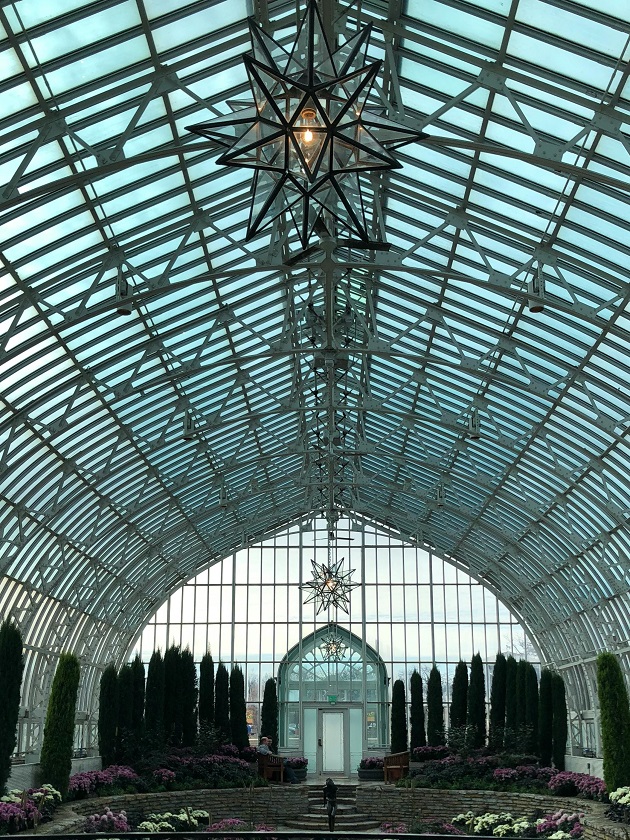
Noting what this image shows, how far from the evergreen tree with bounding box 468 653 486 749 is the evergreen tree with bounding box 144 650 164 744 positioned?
33.0 feet

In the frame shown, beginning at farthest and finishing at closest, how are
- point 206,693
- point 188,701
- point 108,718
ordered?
1. point 206,693
2. point 188,701
3. point 108,718

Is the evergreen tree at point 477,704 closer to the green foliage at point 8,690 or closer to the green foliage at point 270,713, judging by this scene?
the green foliage at point 270,713

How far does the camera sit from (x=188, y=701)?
29391 mm

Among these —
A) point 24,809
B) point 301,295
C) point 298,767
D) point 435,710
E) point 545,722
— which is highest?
point 301,295

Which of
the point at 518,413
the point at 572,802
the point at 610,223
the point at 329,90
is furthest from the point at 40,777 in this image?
the point at 329,90

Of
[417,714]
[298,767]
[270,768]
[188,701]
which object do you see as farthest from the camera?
[417,714]

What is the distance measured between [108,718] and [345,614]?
46.6ft

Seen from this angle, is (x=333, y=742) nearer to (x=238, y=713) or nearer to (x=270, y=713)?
(x=270, y=713)

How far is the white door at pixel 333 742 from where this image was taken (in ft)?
116

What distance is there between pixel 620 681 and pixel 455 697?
14.3 metres

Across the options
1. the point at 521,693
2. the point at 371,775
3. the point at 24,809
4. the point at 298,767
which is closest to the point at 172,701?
the point at 298,767

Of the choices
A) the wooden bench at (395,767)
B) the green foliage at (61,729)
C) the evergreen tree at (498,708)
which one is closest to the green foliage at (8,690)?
the green foliage at (61,729)

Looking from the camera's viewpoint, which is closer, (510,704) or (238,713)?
(510,704)

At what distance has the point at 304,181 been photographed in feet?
20.8
